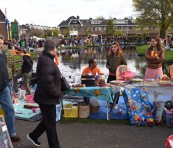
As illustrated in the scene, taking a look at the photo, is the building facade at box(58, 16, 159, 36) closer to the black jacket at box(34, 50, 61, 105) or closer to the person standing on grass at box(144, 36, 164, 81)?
the person standing on grass at box(144, 36, 164, 81)

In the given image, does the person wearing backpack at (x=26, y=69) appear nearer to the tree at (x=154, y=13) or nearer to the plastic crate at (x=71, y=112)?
the plastic crate at (x=71, y=112)

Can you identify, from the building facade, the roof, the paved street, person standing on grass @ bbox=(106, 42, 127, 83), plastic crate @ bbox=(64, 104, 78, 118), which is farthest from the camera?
the roof

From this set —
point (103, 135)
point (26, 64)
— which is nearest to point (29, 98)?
point (26, 64)

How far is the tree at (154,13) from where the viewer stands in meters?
41.7

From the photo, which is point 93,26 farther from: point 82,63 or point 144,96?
point 144,96

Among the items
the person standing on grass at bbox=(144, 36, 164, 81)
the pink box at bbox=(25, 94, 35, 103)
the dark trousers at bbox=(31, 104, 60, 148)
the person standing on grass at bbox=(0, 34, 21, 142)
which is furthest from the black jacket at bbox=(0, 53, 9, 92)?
the person standing on grass at bbox=(144, 36, 164, 81)

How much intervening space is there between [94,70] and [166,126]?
2721 mm

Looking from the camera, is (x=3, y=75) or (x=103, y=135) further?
(x=103, y=135)

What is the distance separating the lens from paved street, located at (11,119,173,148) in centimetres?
535

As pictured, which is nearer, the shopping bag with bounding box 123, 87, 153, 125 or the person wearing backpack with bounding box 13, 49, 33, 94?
the shopping bag with bounding box 123, 87, 153, 125

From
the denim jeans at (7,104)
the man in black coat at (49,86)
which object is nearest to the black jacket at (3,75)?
the denim jeans at (7,104)

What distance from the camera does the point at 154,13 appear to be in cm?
4306

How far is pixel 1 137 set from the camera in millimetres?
4371

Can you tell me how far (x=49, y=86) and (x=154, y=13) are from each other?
40897mm
